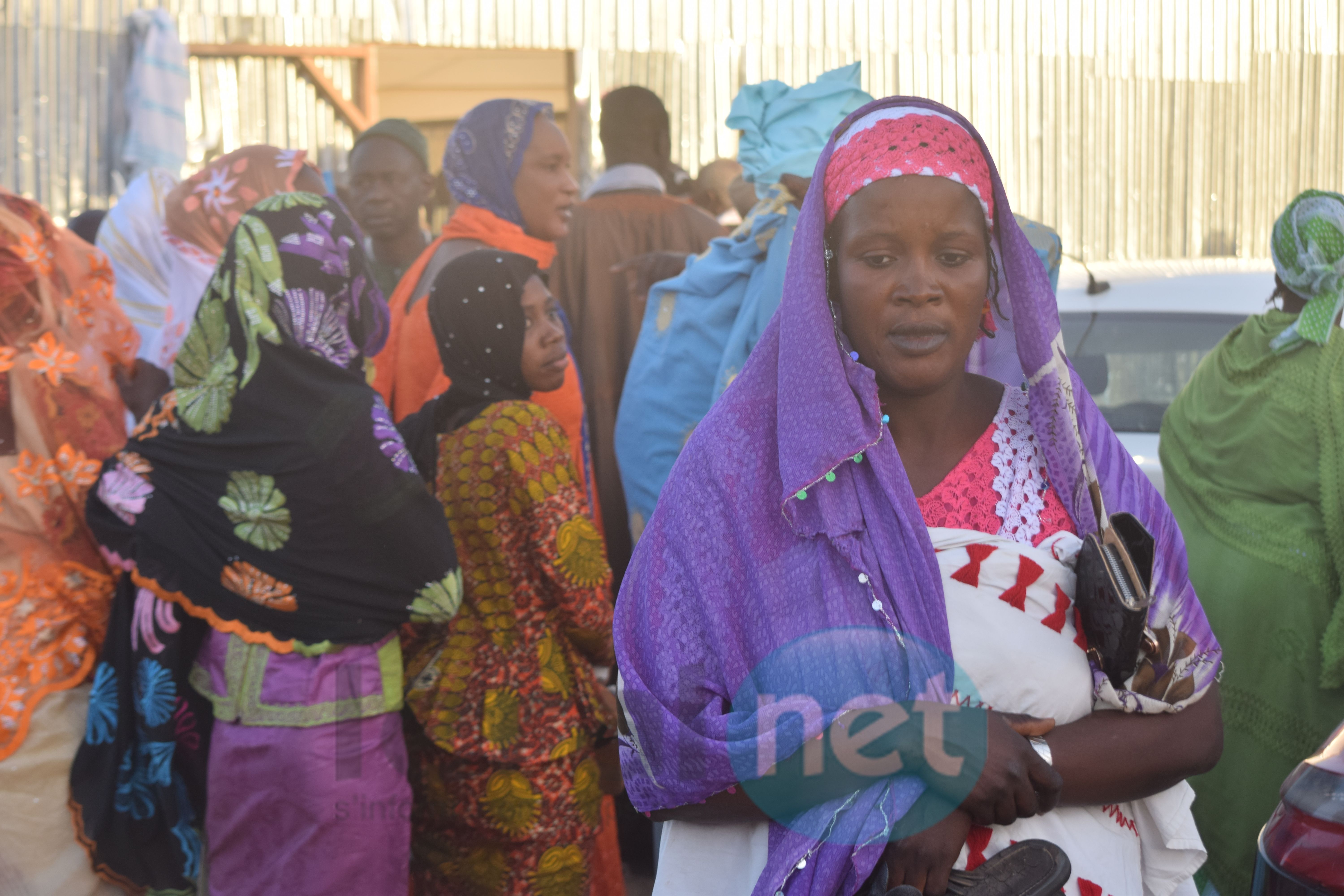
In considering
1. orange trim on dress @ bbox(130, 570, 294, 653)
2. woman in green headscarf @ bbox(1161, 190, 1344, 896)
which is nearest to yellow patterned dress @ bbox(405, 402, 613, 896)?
orange trim on dress @ bbox(130, 570, 294, 653)

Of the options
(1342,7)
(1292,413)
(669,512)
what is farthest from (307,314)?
(1342,7)

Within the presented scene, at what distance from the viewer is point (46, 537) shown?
2.73 metres

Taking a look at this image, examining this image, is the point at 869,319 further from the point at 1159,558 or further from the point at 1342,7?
the point at 1342,7

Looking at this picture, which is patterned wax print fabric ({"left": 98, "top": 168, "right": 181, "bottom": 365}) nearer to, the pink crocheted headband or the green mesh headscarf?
the pink crocheted headband

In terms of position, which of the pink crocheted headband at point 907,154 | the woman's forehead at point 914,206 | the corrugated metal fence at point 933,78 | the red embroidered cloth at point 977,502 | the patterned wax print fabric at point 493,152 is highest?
the corrugated metal fence at point 933,78

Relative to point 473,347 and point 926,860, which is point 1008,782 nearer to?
point 926,860

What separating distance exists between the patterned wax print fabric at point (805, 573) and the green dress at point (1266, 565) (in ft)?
5.99

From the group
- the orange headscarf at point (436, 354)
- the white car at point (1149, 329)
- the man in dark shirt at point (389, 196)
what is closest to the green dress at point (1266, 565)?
the white car at point (1149, 329)

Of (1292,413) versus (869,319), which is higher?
(869,319)

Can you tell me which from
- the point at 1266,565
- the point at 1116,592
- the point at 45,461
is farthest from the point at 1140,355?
the point at 45,461

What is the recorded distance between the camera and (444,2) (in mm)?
8383

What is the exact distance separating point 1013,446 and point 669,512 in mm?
552

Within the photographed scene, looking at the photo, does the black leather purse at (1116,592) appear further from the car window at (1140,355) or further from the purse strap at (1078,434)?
the car window at (1140,355)

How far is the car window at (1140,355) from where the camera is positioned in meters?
4.75
